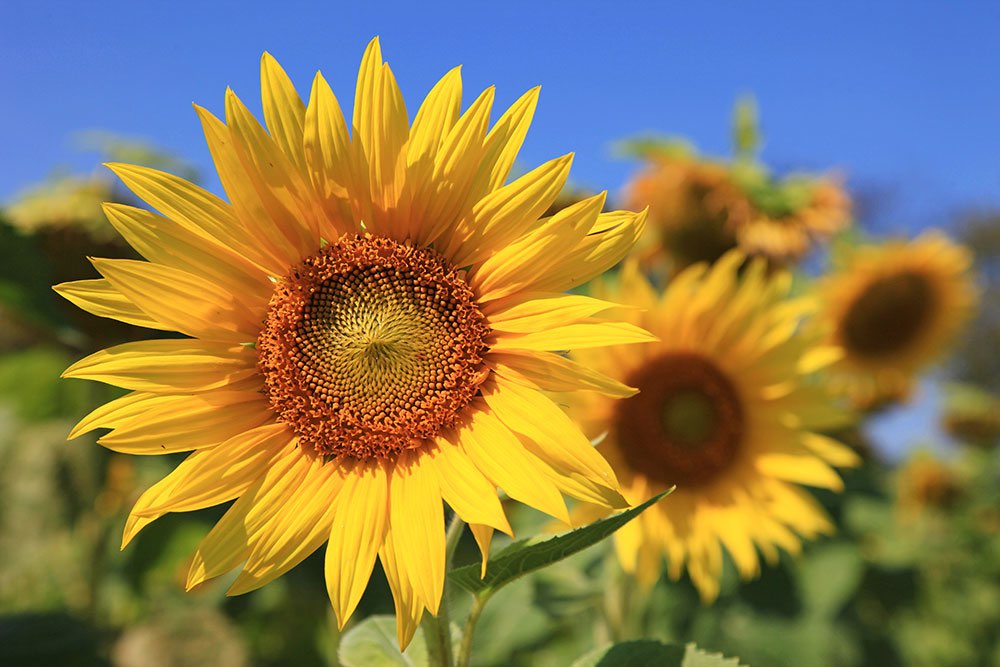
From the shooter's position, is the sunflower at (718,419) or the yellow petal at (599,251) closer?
the yellow petal at (599,251)

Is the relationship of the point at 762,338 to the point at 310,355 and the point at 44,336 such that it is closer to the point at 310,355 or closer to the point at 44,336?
the point at 310,355

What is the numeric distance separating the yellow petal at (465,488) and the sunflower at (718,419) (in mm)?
1055

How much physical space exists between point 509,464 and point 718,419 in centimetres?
144

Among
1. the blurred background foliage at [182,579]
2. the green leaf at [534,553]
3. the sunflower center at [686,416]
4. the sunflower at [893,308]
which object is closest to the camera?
the green leaf at [534,553]

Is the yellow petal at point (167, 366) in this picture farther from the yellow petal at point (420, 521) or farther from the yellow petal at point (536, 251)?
the yellow petal at point (536, 251)

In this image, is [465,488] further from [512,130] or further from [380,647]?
[512,130]

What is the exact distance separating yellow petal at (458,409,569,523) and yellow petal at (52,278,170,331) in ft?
1.46

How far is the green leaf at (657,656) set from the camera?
1.20 meters

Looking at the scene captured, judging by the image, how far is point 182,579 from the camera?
2.96 meters

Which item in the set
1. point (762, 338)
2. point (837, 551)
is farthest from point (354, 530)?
point (837, 551)

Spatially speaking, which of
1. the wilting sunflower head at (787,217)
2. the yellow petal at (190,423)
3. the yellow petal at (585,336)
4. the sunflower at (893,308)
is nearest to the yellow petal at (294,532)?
the yellow petal at (190,423)

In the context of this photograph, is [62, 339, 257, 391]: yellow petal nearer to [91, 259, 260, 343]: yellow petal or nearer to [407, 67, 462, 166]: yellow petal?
[91, 259, 260, 343]: yellow petal

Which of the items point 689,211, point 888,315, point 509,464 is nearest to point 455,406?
point 509,464

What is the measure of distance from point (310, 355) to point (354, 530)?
0.29 m
